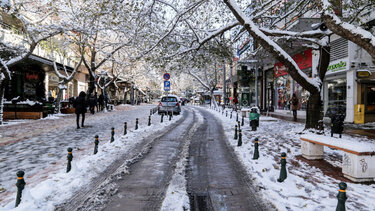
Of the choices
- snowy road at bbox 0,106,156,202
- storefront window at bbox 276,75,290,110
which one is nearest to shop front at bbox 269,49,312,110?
storefront window at bbox 276,75,290,110

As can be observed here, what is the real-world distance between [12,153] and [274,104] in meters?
24.6

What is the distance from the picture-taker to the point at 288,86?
2347 centimetres

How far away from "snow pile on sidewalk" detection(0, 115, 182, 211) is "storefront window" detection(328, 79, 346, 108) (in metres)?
14.9

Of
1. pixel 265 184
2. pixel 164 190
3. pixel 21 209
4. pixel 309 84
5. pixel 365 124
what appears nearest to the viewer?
pixel 21 209

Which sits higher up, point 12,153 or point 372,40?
point 372,40

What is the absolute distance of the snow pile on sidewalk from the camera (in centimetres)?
414

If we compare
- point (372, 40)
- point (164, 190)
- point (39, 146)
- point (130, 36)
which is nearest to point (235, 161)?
point (164, 190)

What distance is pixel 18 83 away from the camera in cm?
2167

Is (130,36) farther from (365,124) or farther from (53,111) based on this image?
(365,124)

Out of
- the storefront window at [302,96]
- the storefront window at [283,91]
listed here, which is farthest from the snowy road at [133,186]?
the storefront window at [283,91]

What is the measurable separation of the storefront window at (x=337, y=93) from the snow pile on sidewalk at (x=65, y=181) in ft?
48.9

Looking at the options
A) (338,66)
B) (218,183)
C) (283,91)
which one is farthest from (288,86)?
(218,183)

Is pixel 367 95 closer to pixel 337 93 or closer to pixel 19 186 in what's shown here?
pixel 337 93

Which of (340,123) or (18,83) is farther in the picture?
(18,83)
